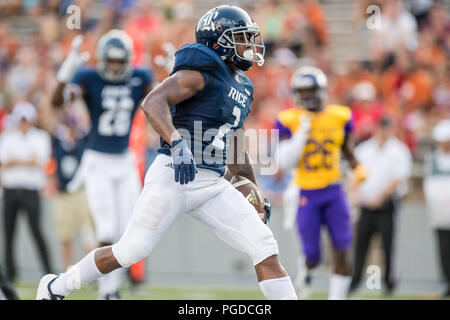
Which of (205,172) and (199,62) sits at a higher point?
(199,62)

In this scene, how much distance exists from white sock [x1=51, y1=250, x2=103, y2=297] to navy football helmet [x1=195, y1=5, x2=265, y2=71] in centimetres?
129

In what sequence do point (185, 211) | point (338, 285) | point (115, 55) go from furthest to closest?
point (115, 55), point (338, 285), point (185, 211)

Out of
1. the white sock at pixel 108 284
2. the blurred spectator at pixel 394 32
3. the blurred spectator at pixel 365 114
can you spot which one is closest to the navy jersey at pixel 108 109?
the white sock at pixel 108 284

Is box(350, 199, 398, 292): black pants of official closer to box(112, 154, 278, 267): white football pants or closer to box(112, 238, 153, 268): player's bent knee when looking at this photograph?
box(112, 154, 278, 267): white football pants

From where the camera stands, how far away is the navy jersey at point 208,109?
426 cm

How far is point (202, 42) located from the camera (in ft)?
14.6

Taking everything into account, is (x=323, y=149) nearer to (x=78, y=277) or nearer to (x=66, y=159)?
(x=78, y=277)

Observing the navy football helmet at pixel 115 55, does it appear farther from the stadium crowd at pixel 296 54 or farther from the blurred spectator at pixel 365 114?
the blurred spectator at pixel 365 114

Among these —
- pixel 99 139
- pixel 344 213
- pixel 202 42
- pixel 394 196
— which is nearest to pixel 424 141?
pixel 394 196

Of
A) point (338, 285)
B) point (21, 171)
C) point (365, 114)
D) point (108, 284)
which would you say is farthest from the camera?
point (365, 114)

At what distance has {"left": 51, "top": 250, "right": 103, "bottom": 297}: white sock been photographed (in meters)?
4.39

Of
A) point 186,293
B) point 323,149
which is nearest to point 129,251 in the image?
point 323,149

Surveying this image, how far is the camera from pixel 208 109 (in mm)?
4324

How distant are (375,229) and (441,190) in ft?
2.63
